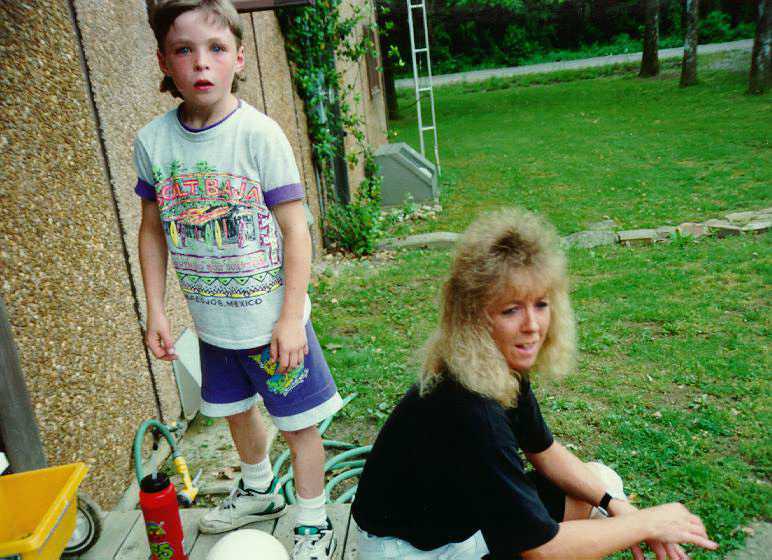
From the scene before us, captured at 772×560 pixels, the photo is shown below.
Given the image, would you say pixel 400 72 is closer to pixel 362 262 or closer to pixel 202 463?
pixel 362 262

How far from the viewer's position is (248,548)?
79.5 inches

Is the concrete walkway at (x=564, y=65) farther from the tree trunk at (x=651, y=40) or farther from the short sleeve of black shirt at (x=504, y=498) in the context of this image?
the short sleeve of black shirt at (x=504, y=498)

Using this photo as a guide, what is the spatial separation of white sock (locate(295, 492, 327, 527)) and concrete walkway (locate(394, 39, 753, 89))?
2215 cm

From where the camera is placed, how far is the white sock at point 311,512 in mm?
2191

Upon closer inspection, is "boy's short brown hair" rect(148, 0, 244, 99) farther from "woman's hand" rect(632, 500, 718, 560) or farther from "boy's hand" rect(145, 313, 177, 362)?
"woman's hand" rect(632, 500, 718, 560)

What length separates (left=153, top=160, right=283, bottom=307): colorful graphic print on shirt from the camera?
78.3 inches

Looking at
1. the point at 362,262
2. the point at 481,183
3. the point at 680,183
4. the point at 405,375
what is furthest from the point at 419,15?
the point at 405,375

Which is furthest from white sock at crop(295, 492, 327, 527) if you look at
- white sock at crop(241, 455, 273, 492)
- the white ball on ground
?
white sock at crop(241, 455, 273, 492)

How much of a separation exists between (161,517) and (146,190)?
0.99 m

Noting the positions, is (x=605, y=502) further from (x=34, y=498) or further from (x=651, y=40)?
(x=651, y=40)

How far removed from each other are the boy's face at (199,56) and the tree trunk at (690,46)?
15861mm

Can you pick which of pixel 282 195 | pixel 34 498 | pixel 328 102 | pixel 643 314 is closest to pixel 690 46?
pixel 328 102

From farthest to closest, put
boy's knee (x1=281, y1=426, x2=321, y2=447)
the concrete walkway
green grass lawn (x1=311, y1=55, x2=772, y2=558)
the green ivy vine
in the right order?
the concrete walkway < the green ivy vine < green grass lawn (x1=311, y1=55, x2=772, y2=558) < boy's knee (x1=281, y1=426, x2=321, y2=447)

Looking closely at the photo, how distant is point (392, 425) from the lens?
1.77 meters
